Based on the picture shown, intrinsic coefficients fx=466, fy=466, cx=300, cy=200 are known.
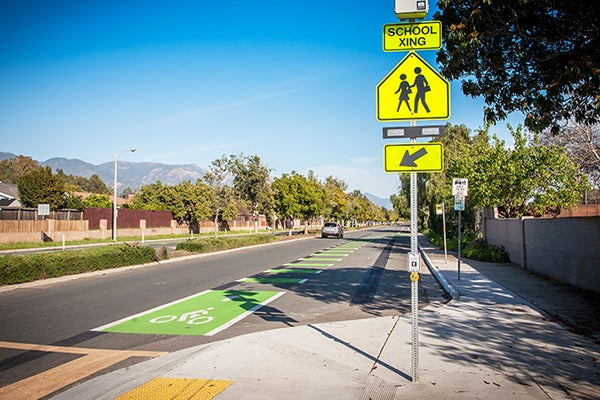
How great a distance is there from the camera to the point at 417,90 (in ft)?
17.1

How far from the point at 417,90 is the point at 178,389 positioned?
4.10 meters

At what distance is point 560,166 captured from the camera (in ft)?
67.7

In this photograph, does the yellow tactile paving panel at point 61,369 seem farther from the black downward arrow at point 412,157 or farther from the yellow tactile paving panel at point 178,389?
the black downward arrow at point 412,157

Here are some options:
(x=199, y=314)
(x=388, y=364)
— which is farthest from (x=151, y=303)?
(x=388, y=364)

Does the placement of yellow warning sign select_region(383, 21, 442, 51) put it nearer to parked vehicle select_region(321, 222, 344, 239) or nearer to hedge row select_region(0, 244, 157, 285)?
hedge row select_region(0, 244, 157, 285)

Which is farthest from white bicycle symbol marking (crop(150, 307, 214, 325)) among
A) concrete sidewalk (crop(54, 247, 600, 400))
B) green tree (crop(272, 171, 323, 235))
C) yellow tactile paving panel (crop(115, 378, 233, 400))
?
green tree (crop(272, 171, 323, 235))

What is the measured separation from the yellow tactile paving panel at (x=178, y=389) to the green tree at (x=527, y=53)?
7.30m

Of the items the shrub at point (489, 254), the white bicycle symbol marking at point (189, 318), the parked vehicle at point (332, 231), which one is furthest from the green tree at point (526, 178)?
the parked vehicle at point (332, 231)

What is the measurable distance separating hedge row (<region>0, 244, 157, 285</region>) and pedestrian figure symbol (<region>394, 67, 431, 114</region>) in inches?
449

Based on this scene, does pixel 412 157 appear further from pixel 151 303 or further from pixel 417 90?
pixel 151 303

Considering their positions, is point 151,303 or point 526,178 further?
point 526,178

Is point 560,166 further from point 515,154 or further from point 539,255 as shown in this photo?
point 539,255

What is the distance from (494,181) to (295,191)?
2949 cm

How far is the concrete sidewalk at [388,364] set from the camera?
472cm
